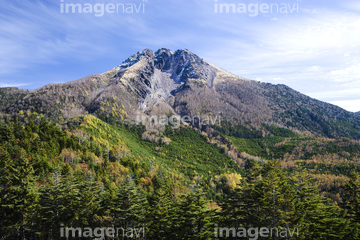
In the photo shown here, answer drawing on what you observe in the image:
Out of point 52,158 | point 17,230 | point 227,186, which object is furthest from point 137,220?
point 227,186

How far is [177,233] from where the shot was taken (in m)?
33.2

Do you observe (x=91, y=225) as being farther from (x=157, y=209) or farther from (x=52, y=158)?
(x=52, y=158)

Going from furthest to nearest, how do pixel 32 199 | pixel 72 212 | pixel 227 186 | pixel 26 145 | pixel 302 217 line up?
pixel 227 186
pixel 26 145
pixel 72 212
pixel 32 199
pixel 302 217

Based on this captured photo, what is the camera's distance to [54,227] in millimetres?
37656

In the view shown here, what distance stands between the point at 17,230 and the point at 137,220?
20387 mm

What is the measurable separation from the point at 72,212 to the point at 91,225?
533 centimetres

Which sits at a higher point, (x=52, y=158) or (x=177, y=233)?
(x=52, y=158)

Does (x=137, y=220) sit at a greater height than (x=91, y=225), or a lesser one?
greater

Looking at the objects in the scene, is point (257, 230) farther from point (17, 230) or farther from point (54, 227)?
point (17, 230)

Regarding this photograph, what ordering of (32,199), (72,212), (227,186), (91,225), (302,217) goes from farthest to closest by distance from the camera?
(227,186) < (91,225) < (72,212) < (32,199) < (302,217)

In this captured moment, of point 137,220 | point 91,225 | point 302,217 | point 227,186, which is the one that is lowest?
point 227,186

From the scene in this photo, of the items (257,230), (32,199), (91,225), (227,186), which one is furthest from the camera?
(227,186)

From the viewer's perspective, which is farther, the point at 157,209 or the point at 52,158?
the point at 52,158

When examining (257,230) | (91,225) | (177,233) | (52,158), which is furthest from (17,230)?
(52,158)
